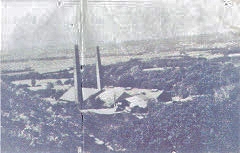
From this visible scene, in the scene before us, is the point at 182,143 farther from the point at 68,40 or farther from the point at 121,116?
the point at 68,40

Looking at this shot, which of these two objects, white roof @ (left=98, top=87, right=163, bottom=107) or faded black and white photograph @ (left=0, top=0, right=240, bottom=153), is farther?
white roof @ (left=98, top=87, right=163, bottom=107)

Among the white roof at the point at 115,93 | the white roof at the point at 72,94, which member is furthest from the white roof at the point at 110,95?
the white roof at the point at 72,94

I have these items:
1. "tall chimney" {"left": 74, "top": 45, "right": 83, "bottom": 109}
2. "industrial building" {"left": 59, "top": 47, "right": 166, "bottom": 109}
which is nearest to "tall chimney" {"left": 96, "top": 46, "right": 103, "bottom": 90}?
"industrial building" {"left": 59, "top": 47, "right": 166, "bottom": 109}

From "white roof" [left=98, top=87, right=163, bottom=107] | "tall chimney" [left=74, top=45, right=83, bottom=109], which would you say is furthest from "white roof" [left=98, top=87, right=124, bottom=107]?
"tall chimney" [left=74, top=45, right=83, bottom=109]

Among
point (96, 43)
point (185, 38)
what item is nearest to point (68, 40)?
point (96, 43)

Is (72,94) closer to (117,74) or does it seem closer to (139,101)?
(117,74)

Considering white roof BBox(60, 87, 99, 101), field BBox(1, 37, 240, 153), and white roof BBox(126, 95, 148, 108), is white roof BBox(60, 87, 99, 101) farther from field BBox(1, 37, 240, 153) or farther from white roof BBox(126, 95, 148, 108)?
white roof BBox(126, 95, 148, 108)

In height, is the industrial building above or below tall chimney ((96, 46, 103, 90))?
below

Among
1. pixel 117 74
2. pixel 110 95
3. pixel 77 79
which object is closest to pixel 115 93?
pixel 110 95
